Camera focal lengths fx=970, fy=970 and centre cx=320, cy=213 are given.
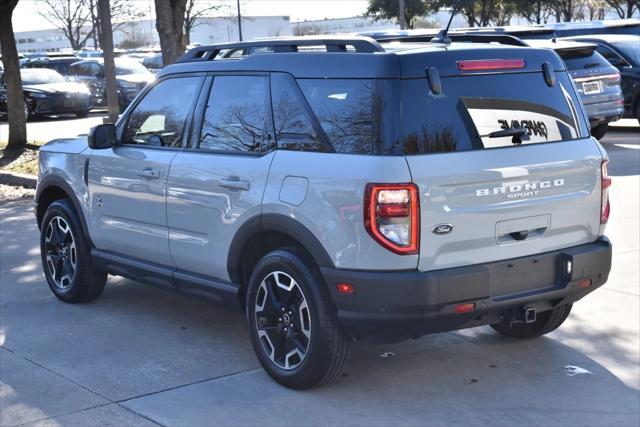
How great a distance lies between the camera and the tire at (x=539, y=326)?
19.2 ft

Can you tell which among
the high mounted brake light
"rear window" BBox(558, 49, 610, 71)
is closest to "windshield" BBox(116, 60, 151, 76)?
"rear window" BBox(558, 49, 610, 71)

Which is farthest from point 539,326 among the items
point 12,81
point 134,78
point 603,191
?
point 134,78

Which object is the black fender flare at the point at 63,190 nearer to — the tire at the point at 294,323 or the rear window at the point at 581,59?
the tire at the point at 294,323

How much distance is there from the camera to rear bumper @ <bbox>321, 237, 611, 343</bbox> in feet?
15.2

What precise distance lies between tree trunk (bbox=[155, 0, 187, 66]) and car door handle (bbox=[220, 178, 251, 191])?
846 centimetres

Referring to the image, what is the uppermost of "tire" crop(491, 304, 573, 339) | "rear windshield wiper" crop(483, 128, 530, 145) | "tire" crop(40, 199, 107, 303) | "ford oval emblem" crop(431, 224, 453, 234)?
"rear windshield wiper" crop(483, 128, 530, 145)

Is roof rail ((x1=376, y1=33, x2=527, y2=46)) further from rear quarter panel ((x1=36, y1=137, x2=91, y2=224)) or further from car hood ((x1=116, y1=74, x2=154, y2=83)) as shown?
car hood ((x1=116, y1=74, x2=154, y2=83))

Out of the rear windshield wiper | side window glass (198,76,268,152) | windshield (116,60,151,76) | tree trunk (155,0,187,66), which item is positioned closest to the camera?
the rear windshield wiper

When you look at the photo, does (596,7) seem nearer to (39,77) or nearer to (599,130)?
(39,77)

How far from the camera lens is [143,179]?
6.12m

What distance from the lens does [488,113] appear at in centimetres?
500

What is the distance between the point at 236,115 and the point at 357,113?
3.36 ft

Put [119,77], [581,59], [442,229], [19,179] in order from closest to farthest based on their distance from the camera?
Result: [442,229] < [19,179] < [581,59] < [119,77]

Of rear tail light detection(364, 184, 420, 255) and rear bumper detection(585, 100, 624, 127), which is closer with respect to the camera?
rear tail light detection(364, 184, 420, 255)
